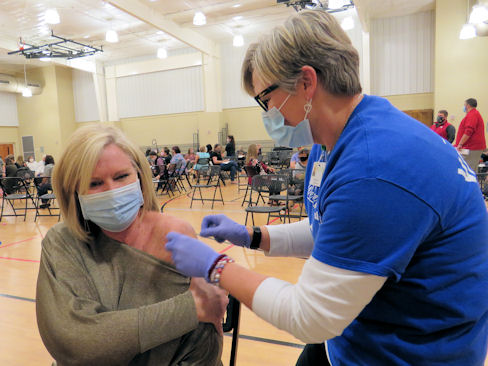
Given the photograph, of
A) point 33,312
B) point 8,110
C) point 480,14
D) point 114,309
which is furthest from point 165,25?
point 8,110

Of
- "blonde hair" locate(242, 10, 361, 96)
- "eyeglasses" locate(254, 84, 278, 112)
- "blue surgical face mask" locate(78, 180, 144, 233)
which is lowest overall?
"blue surgical face mask" locate(78, 180, 144, 233)

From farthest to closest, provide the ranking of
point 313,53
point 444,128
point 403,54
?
point 403,54 < point 444,128 < point 313,53

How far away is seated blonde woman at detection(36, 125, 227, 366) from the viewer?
93 centimetres

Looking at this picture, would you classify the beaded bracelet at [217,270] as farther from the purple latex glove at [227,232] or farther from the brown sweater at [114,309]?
the purple latex glove at [227,232]

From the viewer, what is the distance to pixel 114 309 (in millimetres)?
1048

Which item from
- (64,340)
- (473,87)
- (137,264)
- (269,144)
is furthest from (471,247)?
(269,144)

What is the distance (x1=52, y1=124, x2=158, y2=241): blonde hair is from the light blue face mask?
1.56 feet

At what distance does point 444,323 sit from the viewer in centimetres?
77

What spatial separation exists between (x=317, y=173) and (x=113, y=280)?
2.35 feet

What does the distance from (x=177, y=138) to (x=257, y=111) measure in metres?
4.24

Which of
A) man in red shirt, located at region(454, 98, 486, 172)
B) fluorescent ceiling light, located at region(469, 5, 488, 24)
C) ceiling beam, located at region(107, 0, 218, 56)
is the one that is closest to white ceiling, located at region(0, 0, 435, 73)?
ceiling beam, located at region(107, 0, 218, 56)

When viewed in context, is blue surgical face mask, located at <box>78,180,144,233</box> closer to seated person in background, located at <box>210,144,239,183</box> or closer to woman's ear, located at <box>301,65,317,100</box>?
woman's ear, located at <box>301,65,317,100</box>

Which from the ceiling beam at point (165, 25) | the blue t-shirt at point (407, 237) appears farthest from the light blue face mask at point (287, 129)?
the ceiling beam at point (165, 25)

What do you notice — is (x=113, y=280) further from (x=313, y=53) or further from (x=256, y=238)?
(x=313, y=53)
